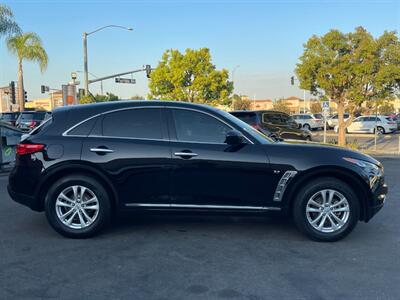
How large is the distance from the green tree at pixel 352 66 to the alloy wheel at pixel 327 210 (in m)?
13.1

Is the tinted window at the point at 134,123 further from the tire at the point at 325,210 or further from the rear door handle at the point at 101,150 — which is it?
the tire at the point at 325,210

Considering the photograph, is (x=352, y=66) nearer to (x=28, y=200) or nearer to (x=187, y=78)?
(x=28, y=200)

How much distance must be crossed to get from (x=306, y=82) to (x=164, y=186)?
14.8 meters

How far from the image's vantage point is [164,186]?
16.6 feet

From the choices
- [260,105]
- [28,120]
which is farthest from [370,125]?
[260,105]

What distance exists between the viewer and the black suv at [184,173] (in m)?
4.99

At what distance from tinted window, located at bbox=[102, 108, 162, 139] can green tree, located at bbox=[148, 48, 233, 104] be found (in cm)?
3230

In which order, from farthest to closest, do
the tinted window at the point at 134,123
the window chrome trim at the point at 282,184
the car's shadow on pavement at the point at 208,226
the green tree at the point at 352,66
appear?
1. the green tree at the point at 352,66
2. the car's shadow on pavement at the point at 208,226
3. the tinted window at the point at 134,123
4. the window chrome trim at the point at 282,184

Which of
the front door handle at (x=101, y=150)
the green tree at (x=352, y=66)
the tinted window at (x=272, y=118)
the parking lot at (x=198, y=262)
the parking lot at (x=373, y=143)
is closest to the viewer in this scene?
the parking lot at (x=198, y=262)

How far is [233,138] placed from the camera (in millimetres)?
4961

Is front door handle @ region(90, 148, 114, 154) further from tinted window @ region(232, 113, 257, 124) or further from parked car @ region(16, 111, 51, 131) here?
parked car @ region(16, 111, 51, 131)

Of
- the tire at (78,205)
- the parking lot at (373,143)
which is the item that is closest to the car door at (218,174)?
the tire at (78,205)

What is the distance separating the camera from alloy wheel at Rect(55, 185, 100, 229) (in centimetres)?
512

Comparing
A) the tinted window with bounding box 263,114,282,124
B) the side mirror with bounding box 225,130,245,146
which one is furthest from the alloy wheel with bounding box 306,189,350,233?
the tinted window with bounding box 263,114,282,124
